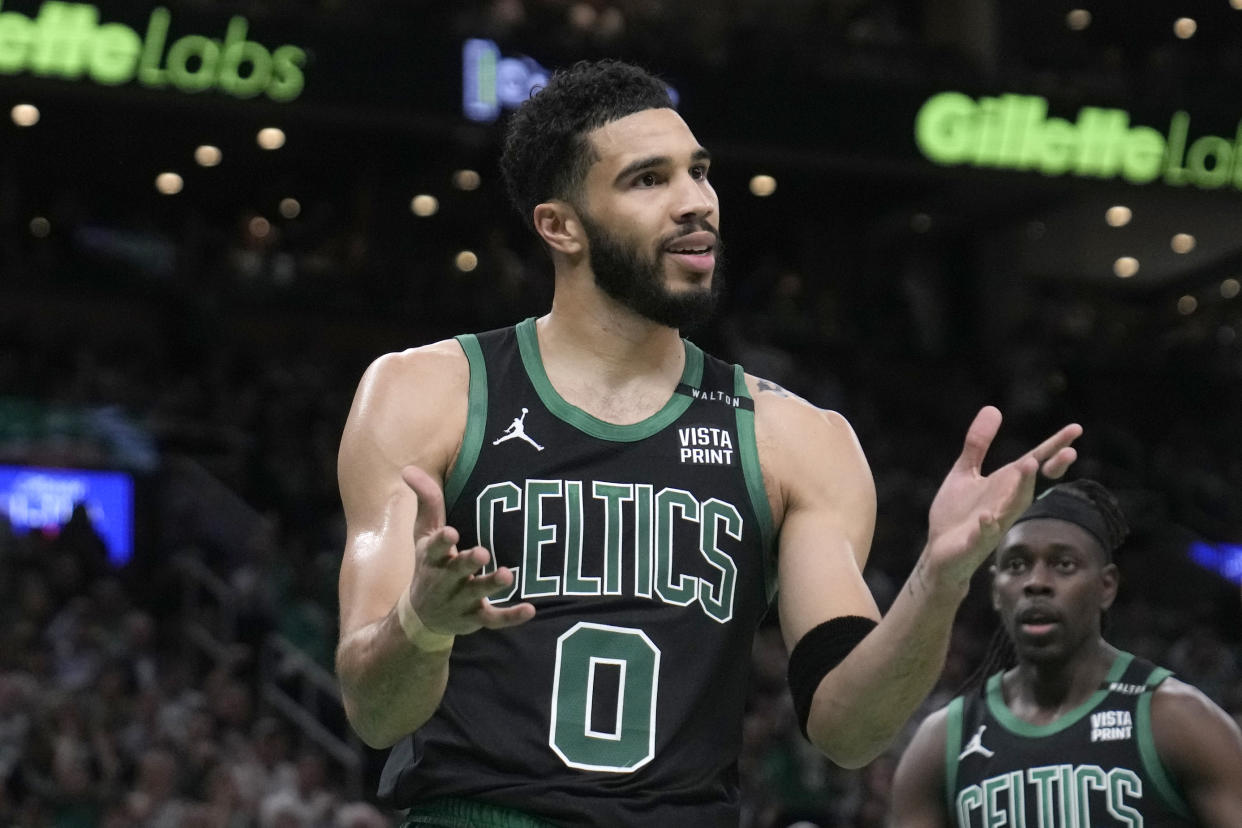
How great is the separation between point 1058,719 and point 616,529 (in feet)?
7.83

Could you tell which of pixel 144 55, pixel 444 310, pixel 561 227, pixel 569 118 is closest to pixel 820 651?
pixel 561 227

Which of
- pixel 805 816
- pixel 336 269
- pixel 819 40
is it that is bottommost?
pixel 805 816

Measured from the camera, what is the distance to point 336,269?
68.9ft

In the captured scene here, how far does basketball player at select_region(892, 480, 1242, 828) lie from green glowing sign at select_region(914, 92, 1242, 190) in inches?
614

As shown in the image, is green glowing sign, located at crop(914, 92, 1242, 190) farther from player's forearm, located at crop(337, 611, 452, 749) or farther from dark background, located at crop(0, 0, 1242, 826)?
player's forearm, located at crop(337, 611, 452, 749)

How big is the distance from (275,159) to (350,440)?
65.2ft

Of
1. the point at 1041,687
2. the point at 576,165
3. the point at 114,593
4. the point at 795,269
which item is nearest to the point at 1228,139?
the point at 795,269

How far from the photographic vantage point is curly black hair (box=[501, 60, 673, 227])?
13.5 feet

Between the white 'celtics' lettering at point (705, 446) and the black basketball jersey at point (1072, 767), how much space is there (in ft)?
6.92

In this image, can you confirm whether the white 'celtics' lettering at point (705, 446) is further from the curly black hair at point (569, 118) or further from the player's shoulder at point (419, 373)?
the curly black hair at point (569, 118)

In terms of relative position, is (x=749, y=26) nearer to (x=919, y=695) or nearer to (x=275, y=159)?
(x=275, y=159)

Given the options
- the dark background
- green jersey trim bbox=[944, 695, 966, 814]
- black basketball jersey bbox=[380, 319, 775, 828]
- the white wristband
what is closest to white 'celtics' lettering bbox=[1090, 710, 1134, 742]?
green jersey trim bbox=[944, 695, 966, 814]

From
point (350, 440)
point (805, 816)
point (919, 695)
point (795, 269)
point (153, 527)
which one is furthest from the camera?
point (795, 269)

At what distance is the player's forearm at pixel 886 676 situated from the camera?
3.33m
